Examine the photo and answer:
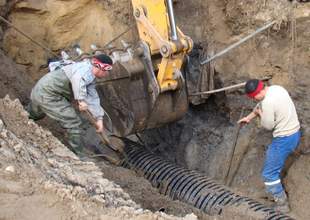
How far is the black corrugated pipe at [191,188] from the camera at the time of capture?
6098mm

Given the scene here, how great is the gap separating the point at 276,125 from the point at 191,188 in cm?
131

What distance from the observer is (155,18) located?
692 centimetres

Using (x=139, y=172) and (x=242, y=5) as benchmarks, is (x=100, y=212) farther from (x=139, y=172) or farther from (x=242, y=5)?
A: (x=242, y=5)

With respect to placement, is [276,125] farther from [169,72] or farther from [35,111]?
[35,111]

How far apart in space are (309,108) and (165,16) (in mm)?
2220

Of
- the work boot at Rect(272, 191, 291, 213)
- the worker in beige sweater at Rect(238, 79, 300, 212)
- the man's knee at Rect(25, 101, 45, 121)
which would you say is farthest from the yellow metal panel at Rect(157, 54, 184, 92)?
the work boot at Rect(272, 191, 291, 213)

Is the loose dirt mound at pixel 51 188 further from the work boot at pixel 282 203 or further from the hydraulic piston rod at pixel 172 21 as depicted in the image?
the work boot at pixel 282 203

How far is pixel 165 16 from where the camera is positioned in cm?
683

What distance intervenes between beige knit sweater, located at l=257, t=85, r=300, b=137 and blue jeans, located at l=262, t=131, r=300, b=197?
95 mm

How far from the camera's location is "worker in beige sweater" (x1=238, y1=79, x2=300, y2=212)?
621cm

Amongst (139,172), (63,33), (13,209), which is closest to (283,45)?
(139,172)

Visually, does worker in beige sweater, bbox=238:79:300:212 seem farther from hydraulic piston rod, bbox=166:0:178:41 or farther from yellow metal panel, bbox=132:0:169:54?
yellow metal panel, bbox=132:0:169:54

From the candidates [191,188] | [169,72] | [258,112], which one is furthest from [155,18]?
[191,188]

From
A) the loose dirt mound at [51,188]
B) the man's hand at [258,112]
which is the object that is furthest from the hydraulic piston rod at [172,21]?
the loose dirt mound at [51,188]
